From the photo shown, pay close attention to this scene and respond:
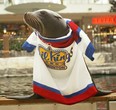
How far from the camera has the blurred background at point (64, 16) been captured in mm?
14406

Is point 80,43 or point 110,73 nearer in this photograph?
point 80,43

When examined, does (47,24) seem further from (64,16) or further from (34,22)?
(64,16)

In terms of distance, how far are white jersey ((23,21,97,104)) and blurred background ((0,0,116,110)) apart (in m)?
8.38

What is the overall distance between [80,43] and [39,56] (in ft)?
1.32

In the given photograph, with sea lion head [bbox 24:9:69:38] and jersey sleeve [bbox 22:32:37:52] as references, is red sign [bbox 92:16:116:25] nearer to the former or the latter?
jersey sleeve [bbox 22:32:37:52]

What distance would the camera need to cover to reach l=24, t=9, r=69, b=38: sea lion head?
10.5ft

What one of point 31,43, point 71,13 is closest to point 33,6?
point 71,13

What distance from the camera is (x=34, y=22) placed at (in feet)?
10.4

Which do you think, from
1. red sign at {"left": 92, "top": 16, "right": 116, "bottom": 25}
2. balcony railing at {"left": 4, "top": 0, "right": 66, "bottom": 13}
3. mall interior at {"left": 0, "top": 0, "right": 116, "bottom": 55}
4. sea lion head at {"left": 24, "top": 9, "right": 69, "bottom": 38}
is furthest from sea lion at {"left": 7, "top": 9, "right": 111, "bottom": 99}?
red sign at {"left": 92, "top": 16, "right": 116, "bottom": 25}

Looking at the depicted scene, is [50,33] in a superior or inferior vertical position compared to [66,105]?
superior

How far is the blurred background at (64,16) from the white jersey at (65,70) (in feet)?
27.5

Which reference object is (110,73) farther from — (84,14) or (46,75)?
(84,14)

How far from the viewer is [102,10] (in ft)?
99.3

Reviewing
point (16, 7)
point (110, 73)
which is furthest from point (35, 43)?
point (16, 7)
